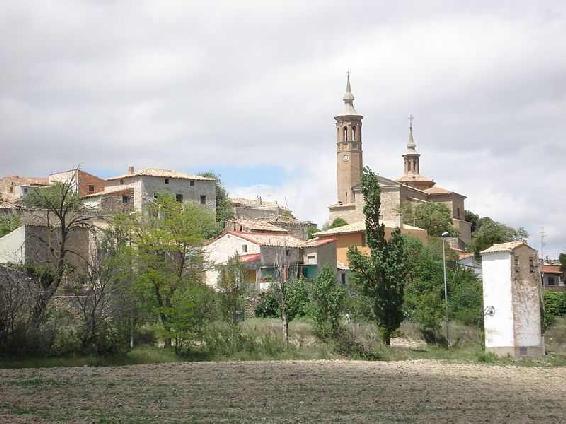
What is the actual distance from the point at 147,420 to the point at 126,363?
17.6 metres

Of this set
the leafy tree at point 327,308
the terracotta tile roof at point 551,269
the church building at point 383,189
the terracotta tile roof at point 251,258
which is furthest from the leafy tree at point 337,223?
the leafy tree at point 327,308

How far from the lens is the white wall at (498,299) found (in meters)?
49.4

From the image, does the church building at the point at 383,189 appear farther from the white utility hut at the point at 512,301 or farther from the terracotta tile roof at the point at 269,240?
the white utility hut at the point at 512,301

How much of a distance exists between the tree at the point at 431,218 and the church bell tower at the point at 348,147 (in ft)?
93.6

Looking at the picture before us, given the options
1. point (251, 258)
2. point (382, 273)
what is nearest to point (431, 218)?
point (251, 258)

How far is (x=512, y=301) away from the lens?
49.8 m

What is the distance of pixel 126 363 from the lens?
38.8m

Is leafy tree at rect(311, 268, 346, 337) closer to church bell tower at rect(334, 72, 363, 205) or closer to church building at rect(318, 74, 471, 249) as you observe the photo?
church building at rect(318, 74, 471, 249)

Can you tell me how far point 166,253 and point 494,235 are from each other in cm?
5577

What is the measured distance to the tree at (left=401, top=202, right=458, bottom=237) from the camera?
98.4m

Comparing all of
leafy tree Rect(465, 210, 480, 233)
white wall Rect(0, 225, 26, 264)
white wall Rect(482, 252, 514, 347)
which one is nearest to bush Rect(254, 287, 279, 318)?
white wall Rect(482, 252, 514, 347)

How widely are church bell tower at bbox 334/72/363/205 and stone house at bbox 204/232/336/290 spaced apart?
5748 cm

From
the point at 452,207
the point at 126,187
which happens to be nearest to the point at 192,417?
the point at 126,187

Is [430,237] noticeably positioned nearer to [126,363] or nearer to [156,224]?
[156,224]
